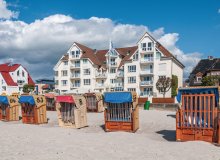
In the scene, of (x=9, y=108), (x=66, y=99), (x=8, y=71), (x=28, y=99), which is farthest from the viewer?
(x=8, y=71)

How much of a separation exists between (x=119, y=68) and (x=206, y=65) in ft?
→ 83.7

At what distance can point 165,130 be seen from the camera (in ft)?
55.0

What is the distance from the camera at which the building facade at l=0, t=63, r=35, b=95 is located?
70.4 meters

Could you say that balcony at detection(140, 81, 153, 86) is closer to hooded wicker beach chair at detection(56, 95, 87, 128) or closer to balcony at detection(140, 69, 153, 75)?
balcony at detection(140, 69, 153, 75)

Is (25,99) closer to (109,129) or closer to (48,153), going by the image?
(109,129)

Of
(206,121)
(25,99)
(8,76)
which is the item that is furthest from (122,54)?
(206,121)

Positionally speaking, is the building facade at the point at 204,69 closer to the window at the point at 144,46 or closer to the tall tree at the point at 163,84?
the tall tree at the point at 163,84

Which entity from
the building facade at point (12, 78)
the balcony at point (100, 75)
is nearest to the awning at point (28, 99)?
the balcony at point (100, 75)

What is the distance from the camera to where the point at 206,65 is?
68812mm

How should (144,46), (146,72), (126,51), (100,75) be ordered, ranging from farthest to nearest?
(126,51), (100,75), (146,72), (144,46)

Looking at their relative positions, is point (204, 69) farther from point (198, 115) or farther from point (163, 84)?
point (198, 115)

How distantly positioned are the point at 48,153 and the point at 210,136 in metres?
7.42

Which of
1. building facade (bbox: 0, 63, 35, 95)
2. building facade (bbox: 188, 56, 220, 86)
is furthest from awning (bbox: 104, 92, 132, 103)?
building facade (bbox: 0, 63, 35, 95)

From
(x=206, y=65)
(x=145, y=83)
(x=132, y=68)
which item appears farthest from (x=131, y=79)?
(x=206, y=65)
